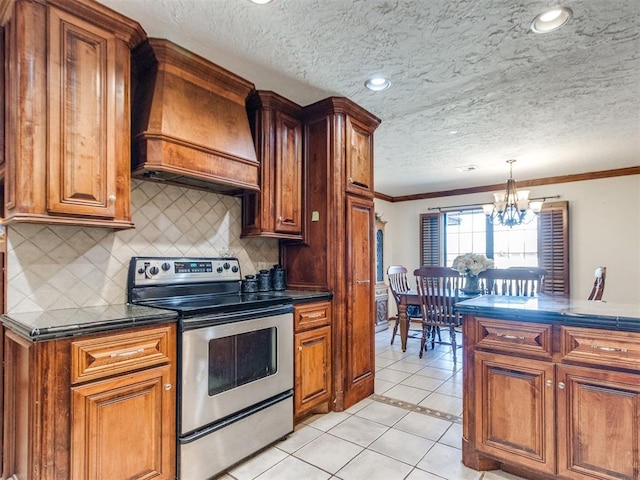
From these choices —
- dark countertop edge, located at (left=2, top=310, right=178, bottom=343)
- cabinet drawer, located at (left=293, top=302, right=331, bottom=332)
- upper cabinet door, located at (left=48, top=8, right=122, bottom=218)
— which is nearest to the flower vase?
cabinet drawer, located at (left=293, top=302, right=331, bottom=332)

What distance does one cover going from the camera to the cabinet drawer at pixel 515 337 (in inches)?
70.1

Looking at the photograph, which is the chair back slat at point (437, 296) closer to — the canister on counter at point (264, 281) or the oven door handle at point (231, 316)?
the canister on counter at point (264, 281)

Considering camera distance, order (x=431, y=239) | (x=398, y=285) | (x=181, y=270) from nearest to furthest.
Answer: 1. (x=181, y=270)
2. (x=398, y=285)
3. (x=431, y=239)

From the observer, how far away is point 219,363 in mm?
1951

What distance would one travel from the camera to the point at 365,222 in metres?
3.04

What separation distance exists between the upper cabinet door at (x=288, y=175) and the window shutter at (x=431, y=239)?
159 inches

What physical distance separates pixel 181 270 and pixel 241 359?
77cm

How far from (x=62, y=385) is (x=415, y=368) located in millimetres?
3231

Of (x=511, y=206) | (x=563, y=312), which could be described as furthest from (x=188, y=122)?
(x=511, y=206)

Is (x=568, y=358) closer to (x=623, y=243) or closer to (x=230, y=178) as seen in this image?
(x=230, y=178)

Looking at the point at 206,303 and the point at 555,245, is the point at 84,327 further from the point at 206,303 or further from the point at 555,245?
the point at 555,245

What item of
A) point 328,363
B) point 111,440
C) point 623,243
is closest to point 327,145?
point 328,363

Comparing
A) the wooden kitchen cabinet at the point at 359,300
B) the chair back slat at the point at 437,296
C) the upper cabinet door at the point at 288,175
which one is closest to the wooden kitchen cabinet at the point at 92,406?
the upper cabinet door at the point at 288,175

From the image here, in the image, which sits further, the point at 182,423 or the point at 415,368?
the point at 415,368
